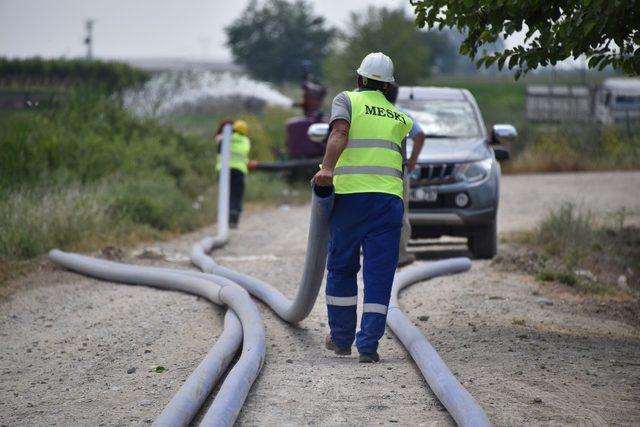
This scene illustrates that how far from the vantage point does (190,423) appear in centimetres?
599

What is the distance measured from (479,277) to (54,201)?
5.59 meters

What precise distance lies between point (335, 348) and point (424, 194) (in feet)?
18.4

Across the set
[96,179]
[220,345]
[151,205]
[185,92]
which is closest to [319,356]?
[220,345]

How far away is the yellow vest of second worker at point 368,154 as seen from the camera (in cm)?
761

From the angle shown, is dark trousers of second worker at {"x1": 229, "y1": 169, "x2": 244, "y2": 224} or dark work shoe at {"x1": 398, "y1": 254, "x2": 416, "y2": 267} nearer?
dark work shoe at {"x1": 398, "y1": 254, "x2": 416, "y2": 267}

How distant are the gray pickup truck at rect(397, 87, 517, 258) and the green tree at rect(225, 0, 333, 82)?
288 feet

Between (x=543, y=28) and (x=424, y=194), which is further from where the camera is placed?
(x=424, y=194)

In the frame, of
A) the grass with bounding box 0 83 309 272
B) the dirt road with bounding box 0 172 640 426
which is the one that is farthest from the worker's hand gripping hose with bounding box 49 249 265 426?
the grass with bounding box 0 83 309 272

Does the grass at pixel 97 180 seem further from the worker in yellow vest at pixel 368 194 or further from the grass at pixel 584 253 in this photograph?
the worker in yellow vest at pixel 368 194

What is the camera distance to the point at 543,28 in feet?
→ 27.3

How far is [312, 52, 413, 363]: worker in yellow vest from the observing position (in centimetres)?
758

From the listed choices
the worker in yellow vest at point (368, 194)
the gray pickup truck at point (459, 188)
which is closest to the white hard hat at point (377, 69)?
the worker in yellow vest at point (368, 194)

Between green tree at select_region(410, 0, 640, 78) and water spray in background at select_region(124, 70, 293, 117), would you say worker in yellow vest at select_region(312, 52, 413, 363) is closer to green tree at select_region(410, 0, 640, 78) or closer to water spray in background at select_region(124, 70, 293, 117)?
green tree at select_region(410, 0, 640, 78)

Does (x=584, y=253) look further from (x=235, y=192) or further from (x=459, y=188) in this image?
(x=235, y=192)
